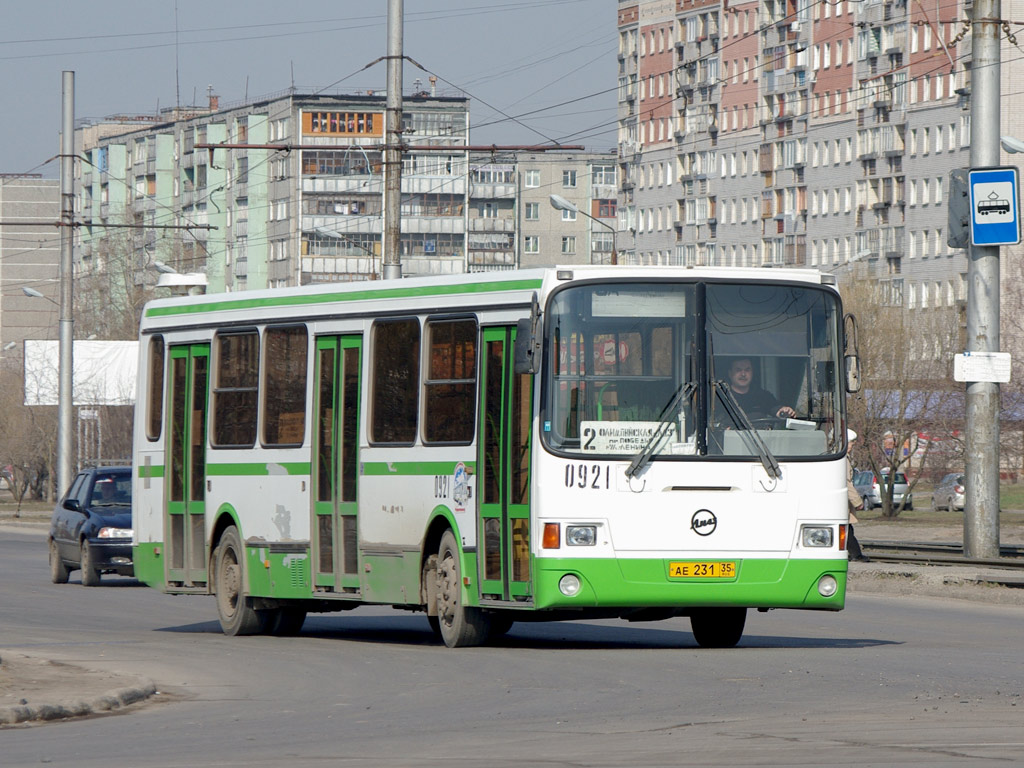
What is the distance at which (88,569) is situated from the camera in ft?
99.2

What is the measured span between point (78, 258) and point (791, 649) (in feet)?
551

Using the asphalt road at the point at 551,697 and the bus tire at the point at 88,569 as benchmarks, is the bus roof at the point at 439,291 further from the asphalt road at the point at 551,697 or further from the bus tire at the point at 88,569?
the bus tire at the point at 88,569

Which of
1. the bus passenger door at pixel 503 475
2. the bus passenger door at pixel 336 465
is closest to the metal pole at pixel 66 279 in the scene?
the bus passenger door at pixel 336 465

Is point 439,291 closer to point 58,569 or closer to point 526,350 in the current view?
point 526,350

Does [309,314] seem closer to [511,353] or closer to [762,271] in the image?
[511,353]

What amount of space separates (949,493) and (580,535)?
193ft

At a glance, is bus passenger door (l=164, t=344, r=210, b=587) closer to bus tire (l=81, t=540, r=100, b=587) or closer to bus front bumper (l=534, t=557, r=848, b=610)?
bus front bumper (l=534, t=557, r=848, b=610)

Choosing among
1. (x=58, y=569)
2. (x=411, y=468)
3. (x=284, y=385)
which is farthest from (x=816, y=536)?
(x=58, y=569)

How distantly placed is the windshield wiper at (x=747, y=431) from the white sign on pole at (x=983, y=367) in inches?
522

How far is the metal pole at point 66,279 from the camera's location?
153 ft

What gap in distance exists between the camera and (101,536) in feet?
99.6

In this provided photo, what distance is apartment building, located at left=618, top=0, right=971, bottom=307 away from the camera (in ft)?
399

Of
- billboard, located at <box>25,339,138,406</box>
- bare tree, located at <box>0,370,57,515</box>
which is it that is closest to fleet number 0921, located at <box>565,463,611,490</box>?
billboard, located at <box>25,339,138,406</box>

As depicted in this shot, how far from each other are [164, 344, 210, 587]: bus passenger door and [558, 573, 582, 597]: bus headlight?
5335 millimetres
